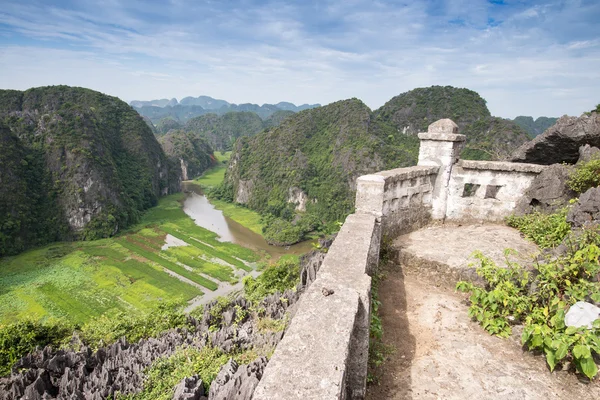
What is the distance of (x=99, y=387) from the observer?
452cm

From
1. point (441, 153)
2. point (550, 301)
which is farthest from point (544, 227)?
point (550, 301)

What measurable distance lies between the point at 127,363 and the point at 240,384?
10.9 ft

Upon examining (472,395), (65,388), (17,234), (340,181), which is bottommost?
(17,234)

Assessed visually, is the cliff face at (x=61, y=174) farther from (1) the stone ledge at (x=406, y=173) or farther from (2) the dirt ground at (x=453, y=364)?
(2) the dirt ground at (x=453, y=364)

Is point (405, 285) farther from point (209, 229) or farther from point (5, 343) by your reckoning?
point (209, 229)

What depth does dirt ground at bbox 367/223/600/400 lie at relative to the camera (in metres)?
2.95

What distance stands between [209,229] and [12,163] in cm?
3286

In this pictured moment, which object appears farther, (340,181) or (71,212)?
(340,181)

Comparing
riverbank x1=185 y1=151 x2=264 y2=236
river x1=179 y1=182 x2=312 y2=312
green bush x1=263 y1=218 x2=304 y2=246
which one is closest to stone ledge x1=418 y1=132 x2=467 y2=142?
river x1=179 y1=182 x2=312 y2=312

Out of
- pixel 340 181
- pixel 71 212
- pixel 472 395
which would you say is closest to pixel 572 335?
pixel 472 395

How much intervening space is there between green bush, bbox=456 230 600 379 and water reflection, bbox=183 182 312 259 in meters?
41.2

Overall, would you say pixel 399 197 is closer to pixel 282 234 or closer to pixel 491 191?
pixel 491 191

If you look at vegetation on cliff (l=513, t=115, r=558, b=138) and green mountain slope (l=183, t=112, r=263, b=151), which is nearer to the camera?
vegetation on cliff (l=513, t=115, r=558, b=138)

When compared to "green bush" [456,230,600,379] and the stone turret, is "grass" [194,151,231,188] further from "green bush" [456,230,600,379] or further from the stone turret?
"green bush" [456,230,600,379]
